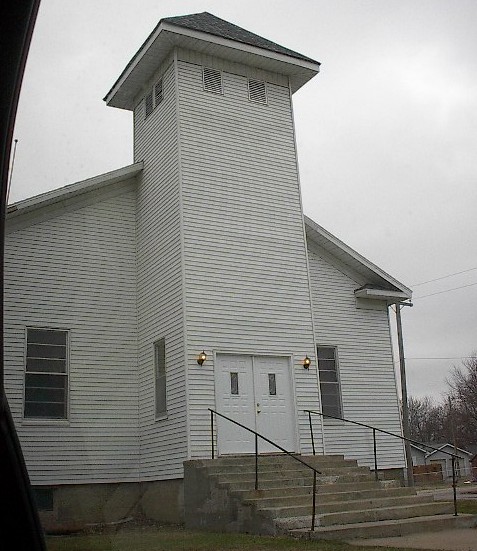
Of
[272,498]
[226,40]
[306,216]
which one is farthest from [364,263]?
[272,498]

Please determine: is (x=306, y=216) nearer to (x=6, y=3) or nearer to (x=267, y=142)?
(x=267, y=142)

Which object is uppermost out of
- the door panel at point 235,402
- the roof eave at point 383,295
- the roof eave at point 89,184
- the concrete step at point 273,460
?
the roof eave at point 89,184

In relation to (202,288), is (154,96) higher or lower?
higher

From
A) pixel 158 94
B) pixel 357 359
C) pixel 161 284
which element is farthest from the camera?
pixel 357 359

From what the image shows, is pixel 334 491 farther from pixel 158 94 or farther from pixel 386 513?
pixel 158 94

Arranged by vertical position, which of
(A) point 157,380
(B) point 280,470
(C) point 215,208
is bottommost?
(B) point 280,470

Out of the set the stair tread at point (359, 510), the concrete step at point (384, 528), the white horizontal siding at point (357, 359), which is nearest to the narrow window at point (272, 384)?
the white horizontal siding at point (357, 359)

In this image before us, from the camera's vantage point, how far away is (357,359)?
13773 mm

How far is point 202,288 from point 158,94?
4074 mm

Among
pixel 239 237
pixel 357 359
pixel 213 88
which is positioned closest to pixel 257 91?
pixel 213 88

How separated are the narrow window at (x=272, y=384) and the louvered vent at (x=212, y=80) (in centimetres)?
520

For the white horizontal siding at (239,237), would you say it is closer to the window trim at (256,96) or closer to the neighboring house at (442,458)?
the window trim at (256,96)

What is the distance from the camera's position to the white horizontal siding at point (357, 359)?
13.3m

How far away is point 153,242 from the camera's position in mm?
12234
